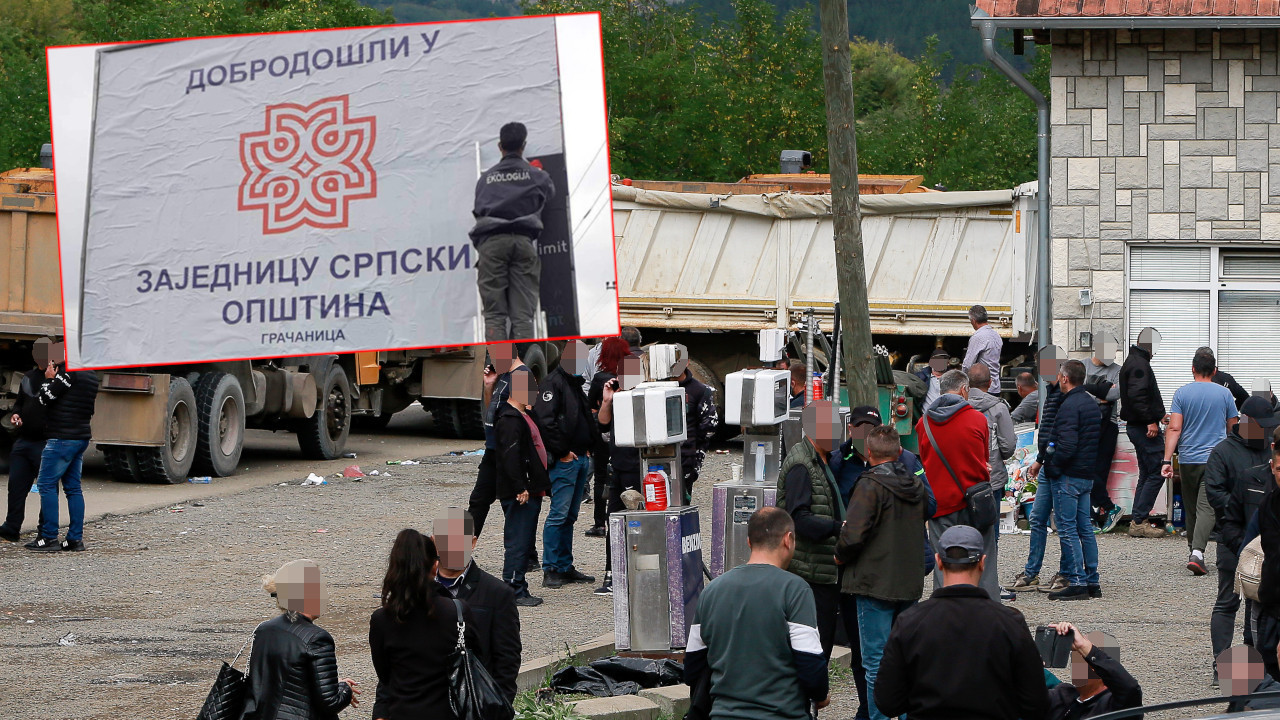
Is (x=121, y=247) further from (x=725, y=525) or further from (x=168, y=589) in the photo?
(x=168, y=589)

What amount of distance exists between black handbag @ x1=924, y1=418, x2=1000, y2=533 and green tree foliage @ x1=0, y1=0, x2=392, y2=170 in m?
18.8

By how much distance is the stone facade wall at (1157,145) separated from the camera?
14.5m

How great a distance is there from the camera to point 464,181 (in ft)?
17.3

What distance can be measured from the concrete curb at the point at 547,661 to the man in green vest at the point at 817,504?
1.40 m

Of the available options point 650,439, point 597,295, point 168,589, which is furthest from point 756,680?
point 168,589

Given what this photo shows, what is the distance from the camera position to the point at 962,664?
15.0 feet

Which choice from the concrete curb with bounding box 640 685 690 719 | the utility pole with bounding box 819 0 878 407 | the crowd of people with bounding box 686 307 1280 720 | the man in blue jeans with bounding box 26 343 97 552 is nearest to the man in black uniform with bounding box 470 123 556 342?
the crowd of people with bounding box 686 307 1280 720

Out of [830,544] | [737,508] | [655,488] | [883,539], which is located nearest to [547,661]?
[655,488]

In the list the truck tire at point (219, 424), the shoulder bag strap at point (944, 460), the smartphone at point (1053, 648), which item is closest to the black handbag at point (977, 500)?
the shoulder bag strap at point (944, 460)

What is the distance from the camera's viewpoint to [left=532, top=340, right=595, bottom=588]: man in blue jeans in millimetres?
10406

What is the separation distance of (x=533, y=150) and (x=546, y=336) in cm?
68

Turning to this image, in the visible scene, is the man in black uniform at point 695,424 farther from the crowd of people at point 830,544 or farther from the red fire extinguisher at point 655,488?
the red fire extinguisher at point 655,488

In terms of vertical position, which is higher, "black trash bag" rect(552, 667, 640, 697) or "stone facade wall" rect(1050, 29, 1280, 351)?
"stone facade wall" rect(1050, 29, 1280, 351)

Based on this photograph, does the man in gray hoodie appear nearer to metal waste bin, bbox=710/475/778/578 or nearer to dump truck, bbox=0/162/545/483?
metal waste bin, bbox=710/475/778/578
